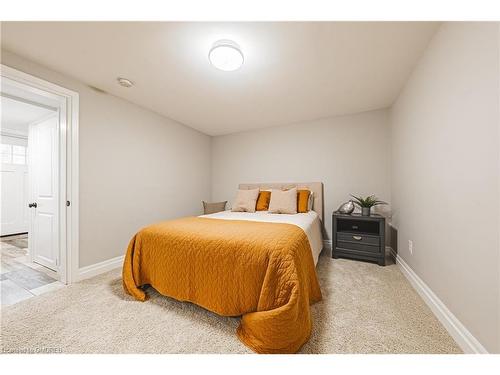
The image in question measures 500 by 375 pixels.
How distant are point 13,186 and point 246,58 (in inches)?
217

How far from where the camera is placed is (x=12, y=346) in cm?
112

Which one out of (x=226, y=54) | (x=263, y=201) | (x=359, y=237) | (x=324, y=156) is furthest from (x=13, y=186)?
(x=359, y=237)

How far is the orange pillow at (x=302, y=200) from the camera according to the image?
277 cm

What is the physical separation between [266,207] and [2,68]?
3.03 m

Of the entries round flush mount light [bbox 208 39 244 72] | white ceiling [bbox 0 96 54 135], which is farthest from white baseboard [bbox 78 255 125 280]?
round flush mount light [bbox 208 39 244 72]

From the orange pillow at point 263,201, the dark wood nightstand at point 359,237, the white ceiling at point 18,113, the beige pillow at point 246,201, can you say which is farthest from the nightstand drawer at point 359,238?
the white ceiling at point 18,113

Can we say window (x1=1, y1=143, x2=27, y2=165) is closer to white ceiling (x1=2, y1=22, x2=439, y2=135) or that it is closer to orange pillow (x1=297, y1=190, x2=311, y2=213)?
white ceiling (x1=2, y1=22, x2=439, y2=135)

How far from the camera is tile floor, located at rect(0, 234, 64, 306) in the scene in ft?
5.62

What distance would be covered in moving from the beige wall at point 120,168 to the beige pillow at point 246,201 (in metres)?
1.06

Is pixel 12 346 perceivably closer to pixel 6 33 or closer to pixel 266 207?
pixel 6 33

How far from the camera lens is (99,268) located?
2.13 m

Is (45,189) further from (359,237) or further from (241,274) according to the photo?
(359,237)

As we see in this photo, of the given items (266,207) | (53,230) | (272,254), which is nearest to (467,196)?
(272,254)

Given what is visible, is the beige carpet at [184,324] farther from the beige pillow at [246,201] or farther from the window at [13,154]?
the window at [13,154]
